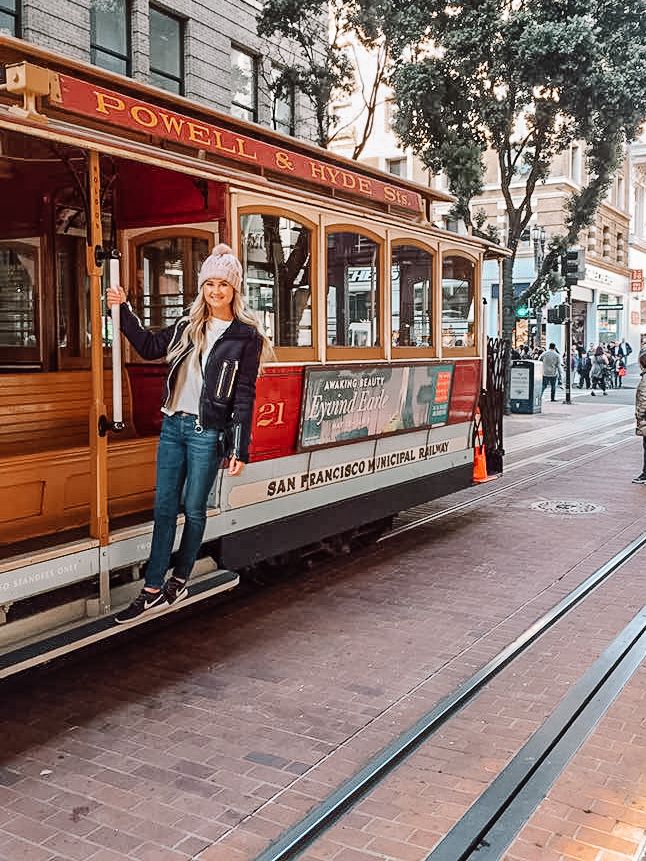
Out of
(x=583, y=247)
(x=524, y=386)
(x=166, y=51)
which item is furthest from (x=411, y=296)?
(x=583, y=247)

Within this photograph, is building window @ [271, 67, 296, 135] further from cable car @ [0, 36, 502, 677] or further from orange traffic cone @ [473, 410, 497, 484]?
cable car @ [0, 36, 502, 677]

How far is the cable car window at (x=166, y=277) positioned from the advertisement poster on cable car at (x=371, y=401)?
1.09 meters

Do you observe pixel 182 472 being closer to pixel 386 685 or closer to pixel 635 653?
pixel 386 685

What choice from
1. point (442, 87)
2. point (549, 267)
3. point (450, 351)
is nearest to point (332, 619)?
point (450, 351)

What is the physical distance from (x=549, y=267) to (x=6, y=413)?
17.1 metres

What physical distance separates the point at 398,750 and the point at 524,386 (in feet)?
61.6

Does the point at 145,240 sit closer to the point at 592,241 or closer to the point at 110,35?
the point at 110,35

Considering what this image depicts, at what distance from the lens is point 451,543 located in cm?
867

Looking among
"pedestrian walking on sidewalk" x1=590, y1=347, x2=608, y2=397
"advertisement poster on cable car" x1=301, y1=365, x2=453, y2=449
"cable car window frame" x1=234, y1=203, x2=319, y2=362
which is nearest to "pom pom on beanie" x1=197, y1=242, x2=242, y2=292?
"cable car window frame" x1=234, y1=203, x2=319, y2=362

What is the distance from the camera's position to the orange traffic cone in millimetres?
9570

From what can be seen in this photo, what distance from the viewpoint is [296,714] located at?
15.5 ft

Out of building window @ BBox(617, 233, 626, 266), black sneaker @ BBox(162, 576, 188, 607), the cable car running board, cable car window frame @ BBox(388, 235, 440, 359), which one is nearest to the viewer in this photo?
the cable car running board

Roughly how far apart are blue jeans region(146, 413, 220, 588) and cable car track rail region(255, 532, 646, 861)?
5.37 feet

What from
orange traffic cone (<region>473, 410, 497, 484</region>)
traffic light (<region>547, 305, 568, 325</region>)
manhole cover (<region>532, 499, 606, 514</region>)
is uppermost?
A: traffic light (<region>547, 305, 568, 325</region>)
